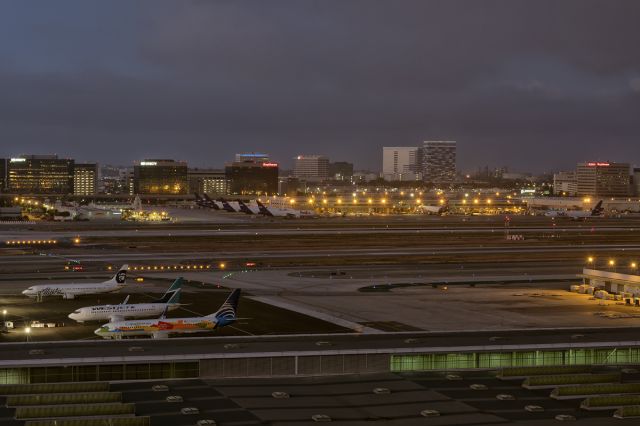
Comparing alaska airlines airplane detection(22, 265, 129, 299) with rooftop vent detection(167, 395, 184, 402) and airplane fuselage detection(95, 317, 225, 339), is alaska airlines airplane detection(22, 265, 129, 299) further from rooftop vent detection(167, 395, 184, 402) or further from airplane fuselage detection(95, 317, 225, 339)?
rooftop vent detection(167, 395, 184, 402)

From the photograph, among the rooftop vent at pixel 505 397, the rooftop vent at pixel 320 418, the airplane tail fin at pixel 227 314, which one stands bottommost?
the rooftop vent at pixel 320 418

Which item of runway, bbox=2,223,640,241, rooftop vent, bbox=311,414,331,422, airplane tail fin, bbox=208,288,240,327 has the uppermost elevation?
runway, bbox=2,223,640,241

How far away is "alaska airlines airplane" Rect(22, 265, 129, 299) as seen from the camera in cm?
7188

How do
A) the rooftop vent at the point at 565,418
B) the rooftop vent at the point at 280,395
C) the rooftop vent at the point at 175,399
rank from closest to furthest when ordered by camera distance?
the rooftop vent at the point at 565,418, the rooftop vent at the point at 175,399, the rooftop vent at the point at 280,395

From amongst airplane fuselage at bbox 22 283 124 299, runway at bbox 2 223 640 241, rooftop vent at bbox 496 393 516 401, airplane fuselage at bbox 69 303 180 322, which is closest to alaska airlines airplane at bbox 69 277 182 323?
airplane fuselage at bbox 69 303 180 322

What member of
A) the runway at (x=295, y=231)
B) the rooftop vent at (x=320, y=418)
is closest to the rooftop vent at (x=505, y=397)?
the rooftop vent at (x=320, y=418)

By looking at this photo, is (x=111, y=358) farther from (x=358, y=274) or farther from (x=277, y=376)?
(x=358, y=274)

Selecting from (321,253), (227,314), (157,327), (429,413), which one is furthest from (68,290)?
(429,413)

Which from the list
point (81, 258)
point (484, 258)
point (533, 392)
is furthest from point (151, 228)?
point (533, 392)

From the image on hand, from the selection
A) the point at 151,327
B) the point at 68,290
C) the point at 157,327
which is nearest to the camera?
the point at 157,327

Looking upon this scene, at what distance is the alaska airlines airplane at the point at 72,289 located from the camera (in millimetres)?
71875

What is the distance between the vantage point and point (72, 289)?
7288 centimetres

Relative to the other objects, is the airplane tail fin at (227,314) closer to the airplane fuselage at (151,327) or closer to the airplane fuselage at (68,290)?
the airplane fuselage at (151,327)

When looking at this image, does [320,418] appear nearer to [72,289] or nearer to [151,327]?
[151,327]
